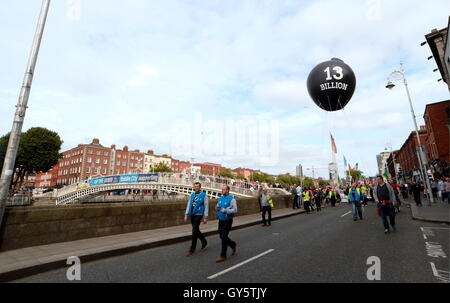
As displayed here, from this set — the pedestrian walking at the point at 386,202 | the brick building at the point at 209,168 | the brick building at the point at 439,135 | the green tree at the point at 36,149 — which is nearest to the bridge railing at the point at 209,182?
the pedestrian walking at the point at 386,202

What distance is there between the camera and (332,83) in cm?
921

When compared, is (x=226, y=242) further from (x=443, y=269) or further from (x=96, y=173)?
(x=96, y=173)

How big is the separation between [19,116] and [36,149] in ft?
179

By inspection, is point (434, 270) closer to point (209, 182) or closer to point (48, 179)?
point (209, 182)

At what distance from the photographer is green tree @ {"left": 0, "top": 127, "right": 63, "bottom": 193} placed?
47.9 meters

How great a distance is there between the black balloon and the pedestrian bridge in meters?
24.8

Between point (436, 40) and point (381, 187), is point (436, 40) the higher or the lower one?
the higher one

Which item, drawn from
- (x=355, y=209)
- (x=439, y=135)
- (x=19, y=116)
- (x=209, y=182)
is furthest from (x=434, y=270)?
(x=439, y=135)

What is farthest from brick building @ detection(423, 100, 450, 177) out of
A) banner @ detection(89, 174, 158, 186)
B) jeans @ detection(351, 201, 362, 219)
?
banner @ detection(89, 174, 158, 186)

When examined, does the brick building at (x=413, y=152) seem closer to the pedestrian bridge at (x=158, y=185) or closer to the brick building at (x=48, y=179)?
the pedestrian bridge at (x=158, y=185)

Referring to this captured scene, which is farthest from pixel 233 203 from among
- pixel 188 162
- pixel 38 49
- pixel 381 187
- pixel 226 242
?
pixel 188 162

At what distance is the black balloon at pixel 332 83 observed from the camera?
9227 millimetres

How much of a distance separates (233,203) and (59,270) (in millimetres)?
4112
